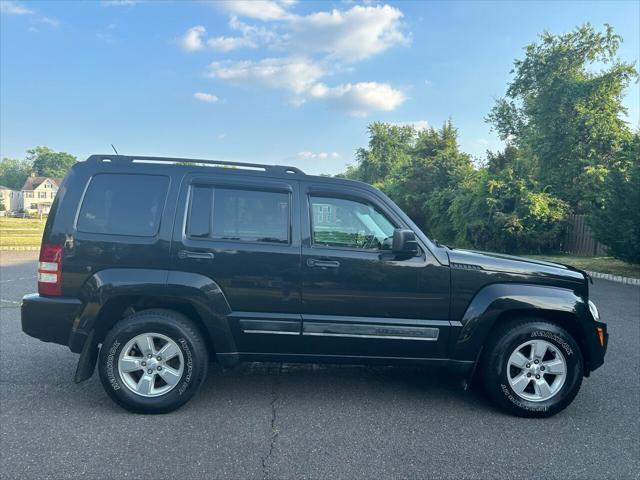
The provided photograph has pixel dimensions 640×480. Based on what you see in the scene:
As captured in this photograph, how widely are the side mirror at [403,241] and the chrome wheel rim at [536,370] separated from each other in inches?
49.1

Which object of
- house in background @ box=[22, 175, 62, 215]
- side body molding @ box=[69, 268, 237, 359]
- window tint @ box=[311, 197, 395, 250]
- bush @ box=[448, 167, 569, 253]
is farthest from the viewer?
house in background @ box=[22, 175, 62, 215]

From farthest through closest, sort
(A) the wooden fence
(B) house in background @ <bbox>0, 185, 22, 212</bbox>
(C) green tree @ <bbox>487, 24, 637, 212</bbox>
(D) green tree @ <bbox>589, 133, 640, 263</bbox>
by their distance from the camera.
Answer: (B) house in background @ <bbox>0, 185, 22, 212</bbox> < (C) green tree @ <bbox>487, 24, 637, 212</bbox> < (A) the wooden fence < (D) green tree @ <bbox>589, 133, 640, 263</bbox>

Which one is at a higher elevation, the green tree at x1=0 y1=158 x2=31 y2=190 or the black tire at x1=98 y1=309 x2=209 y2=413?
the green tree at x1=0 y1=158 x2=31 y2=190

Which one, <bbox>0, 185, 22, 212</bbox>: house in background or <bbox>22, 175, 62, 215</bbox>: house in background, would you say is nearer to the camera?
<bbox>0, 185, 22, 212</bbox>: house in background

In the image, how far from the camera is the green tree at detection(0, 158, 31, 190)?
126750 millimetres

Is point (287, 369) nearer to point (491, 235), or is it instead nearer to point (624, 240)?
point (624, 240)

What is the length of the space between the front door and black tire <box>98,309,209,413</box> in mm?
910

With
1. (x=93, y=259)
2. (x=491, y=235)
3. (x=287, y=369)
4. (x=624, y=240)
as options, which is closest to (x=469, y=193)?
(x=491, y=235)

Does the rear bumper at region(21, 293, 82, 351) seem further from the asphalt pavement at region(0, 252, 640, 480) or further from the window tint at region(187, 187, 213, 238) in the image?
the window tint at region(187, 187, 213, 238)

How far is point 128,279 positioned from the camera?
11.7 ft

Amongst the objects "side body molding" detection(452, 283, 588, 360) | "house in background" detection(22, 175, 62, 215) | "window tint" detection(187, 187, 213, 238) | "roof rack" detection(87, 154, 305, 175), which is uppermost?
"house in background" detection(22, 175, 62, 215)

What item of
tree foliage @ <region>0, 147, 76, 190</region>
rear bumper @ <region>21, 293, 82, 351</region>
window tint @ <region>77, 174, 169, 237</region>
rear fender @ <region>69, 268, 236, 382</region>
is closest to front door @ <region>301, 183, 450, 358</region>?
rear fender @ <region>69, 268, 236, 382</region>

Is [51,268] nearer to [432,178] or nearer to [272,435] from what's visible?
[272,435]

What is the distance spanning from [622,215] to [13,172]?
154 meters
